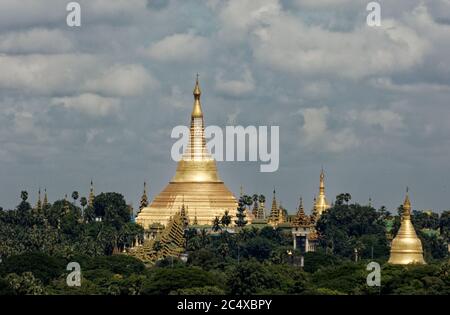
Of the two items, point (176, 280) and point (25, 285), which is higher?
point (176, 280)

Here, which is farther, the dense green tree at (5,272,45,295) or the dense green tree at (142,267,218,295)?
the dense green tree at (142,267,218,295)

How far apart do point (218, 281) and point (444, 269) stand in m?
16.9

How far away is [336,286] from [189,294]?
80.2ft

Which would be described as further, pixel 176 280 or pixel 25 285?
pixel 176 280

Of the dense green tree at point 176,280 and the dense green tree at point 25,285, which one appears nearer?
the dense green tree at point 25,285

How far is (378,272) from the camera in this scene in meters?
198
